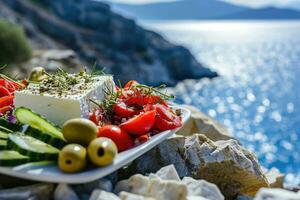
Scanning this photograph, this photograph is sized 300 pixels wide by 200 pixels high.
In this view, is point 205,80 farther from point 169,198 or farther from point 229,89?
point 169,198

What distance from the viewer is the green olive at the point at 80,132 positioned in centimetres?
393

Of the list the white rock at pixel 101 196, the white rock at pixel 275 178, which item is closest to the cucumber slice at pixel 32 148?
the white rock at pixel 101 196

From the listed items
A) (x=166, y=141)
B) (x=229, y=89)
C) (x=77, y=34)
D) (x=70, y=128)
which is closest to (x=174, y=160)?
(x=166, y=141)

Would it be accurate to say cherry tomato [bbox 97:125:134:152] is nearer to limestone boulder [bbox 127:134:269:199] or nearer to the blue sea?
limestone boulder [bbox 127:134:269:199]

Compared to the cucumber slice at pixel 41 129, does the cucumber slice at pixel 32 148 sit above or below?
below

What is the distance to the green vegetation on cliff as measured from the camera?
157 ft

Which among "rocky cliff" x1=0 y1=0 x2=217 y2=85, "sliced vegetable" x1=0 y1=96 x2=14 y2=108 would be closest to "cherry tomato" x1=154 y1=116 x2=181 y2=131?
"sliced vegetable" x1=0 y1=96 x2=14 y2=108

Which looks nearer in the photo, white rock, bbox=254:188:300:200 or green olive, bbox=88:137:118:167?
white rock, bbox=254:188:300:200

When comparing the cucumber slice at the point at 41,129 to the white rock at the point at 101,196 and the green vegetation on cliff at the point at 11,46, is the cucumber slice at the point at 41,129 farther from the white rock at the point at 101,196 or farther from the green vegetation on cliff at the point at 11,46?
the green vegetation on cliff at the point at 11,46

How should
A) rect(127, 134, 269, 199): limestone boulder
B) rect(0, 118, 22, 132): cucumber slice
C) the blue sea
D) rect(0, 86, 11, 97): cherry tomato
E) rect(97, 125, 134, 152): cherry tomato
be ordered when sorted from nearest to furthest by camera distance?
rect(97, 125, 134, 152): cherry tomato, rect(0, 118, 22, 132): cucumber slice, rect(127, 134, 269, 199): limestone boulder, rect(0, 86, 11, 97): cherry tomato, the blue sea

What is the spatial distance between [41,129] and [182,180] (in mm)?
1217

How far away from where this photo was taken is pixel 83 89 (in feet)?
16.0

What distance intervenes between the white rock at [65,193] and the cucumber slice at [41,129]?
0.35 metres

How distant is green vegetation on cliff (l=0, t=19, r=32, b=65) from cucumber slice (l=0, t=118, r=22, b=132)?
44.7m
